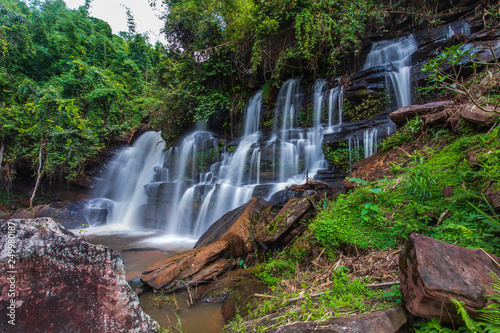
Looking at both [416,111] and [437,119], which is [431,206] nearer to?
[437,119]

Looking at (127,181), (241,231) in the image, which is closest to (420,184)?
(241,231)

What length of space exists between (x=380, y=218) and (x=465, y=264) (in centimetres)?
113

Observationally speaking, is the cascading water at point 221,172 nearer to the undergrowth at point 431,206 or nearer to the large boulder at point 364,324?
the undergrowth at point 431,206

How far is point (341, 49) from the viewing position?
9594 millimetres

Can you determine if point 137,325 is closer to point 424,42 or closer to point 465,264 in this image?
point 465,264

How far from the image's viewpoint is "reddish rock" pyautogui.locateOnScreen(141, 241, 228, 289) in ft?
13.1

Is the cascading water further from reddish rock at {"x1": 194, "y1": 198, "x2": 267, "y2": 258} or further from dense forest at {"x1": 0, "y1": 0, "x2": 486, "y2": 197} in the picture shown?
reddish rock at {"x1": 194, "y1": 198, "x2": 267, "y2": 258}

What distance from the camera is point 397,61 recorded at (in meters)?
9.05

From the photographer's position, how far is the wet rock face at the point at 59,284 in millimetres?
1642

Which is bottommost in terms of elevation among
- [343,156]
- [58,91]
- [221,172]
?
[221,172]

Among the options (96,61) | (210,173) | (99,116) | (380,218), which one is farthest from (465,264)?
(96,61)

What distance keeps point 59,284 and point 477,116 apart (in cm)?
494

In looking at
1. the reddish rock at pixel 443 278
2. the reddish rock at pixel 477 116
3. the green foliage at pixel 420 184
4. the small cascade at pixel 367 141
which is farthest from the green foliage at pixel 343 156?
the reddish rock at pixel 443 278

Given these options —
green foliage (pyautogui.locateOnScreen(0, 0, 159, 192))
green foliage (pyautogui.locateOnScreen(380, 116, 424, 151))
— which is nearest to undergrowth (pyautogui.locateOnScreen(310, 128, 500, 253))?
green foliage (pyautogui.locateOnScreen(380, 116, 424, 151))
